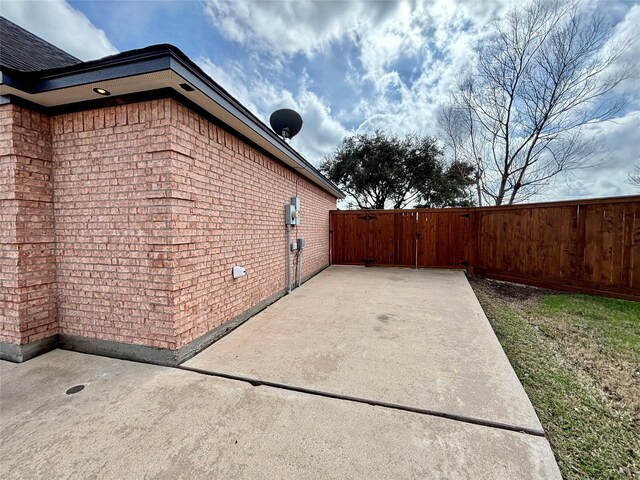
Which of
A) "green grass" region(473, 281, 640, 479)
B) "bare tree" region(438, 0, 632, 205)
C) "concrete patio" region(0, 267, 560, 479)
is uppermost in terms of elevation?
"bare tree" region(438, 0, 632, 205)

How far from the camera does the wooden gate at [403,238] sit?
815 cm

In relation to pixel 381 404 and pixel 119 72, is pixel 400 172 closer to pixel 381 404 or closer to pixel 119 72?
pixel 119 72

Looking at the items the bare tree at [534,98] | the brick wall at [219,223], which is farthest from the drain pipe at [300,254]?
the bare tree at [534,98]

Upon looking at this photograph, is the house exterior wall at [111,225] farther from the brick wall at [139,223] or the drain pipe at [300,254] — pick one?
the drain pipe at [300,254]

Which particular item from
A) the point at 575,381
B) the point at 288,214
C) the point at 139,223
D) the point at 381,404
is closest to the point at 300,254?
the point at 288,214

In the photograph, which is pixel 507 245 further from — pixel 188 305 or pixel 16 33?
pixel 16 33

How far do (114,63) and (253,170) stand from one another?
2058mm

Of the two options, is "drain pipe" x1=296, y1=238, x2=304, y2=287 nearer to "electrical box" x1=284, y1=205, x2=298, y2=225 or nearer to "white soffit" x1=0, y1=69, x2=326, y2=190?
"electrical box" x1=284, y1=205, x2=298, y2=225

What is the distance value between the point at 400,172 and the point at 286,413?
14.6 m

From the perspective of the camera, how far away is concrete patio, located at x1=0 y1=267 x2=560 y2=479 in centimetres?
151

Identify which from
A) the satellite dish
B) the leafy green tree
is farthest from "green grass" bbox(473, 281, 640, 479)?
the leafy green tree

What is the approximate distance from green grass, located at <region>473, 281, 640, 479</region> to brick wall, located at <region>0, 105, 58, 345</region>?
4513mm

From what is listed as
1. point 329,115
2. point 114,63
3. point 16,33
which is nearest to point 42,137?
point 114,63

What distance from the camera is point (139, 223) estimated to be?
2676mm
